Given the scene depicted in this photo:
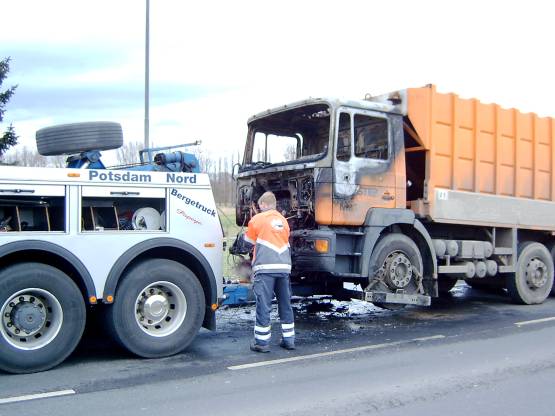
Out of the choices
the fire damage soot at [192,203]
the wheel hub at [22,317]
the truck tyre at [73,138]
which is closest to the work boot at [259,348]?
the fire damage soot at [192,203]

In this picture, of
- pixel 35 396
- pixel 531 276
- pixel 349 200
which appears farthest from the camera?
pixel 531 276

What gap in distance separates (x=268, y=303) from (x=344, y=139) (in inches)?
92.6

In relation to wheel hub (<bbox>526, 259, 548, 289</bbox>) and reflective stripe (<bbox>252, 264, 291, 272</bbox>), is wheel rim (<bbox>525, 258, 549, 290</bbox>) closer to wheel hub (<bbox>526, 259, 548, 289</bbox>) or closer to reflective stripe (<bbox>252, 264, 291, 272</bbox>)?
wheel hub (<bbox>526, 259, 548, 289</bbox>)

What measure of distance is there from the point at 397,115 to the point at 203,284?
3584mm

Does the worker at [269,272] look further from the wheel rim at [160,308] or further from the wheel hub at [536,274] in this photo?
the wheel hub at [536,274]

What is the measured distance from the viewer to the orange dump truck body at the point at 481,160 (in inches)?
337

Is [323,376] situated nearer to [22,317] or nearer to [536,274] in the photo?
[22,317]

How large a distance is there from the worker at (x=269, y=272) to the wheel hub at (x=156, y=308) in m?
1.01

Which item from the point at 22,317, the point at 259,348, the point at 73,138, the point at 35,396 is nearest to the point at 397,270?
the point at 259,348

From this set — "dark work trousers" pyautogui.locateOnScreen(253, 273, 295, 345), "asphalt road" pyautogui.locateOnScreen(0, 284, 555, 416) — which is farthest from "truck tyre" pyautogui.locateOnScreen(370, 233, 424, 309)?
"dark work trousers" pyautogui.locateOnScreen(253, 273, 295, 345)

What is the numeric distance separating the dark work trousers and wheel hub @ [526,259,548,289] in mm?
5169

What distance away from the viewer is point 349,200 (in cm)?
770

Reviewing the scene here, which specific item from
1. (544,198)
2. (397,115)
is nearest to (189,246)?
(397,115)

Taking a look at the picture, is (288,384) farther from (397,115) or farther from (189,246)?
(397,115)
